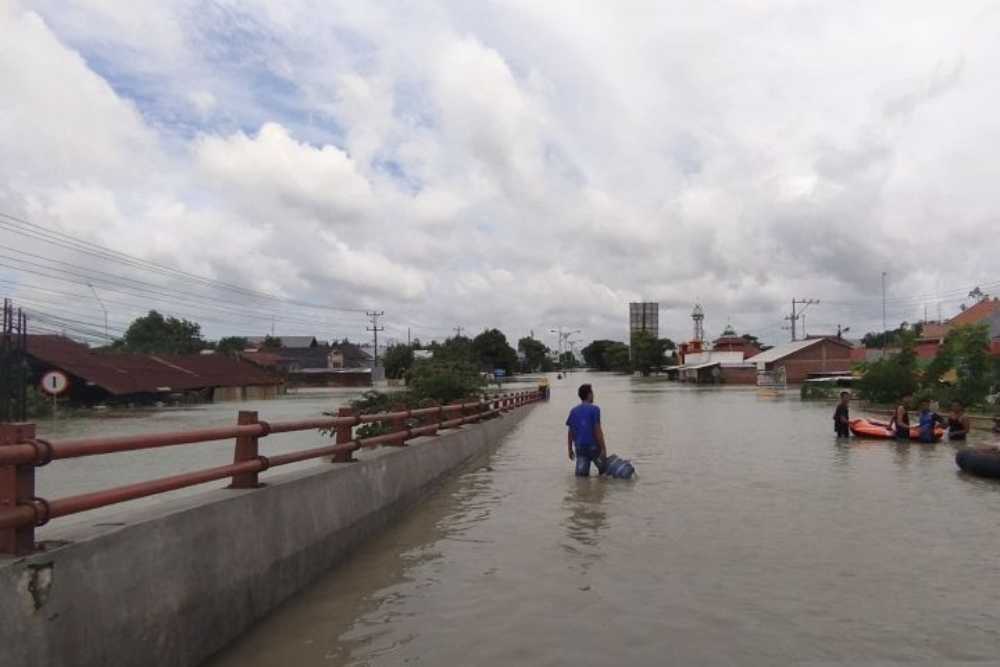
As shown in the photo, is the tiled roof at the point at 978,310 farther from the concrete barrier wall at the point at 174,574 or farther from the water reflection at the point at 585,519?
the concrete barrier wall at the point at 174,574

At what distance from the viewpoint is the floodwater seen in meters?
5.66

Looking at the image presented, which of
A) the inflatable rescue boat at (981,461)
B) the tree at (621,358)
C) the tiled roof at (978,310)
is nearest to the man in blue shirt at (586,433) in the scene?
the inflatable rescue boat at (981,461)

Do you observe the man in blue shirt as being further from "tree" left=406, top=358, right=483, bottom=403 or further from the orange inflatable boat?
the orange inflatable boat

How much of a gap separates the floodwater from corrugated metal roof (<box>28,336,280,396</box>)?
48.7 metres

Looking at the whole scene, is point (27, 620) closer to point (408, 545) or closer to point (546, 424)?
point (408, 545)

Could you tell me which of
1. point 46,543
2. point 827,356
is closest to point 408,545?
point 46,543

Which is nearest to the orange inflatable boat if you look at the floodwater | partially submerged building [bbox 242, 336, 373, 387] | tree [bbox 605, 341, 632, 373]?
the floodwater

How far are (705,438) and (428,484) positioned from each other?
1374cm

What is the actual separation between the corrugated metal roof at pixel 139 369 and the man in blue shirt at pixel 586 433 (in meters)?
47.2

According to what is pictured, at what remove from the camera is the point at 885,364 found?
4181cm

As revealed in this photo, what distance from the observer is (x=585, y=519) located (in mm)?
10484

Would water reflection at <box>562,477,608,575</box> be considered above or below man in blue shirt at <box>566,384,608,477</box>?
below

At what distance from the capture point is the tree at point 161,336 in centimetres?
12456

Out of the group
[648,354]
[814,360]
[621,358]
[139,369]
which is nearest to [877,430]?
[139,369]
